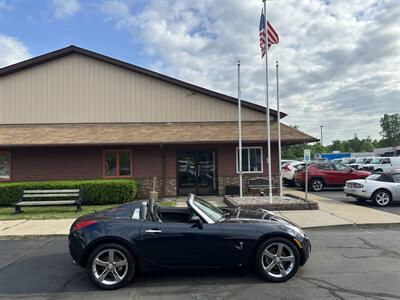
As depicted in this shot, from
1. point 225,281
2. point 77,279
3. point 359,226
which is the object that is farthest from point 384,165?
point 77,279

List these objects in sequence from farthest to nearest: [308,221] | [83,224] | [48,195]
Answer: [48,195] → [308,221] → [83,224]

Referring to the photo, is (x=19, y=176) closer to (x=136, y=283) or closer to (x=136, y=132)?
(x=136, y=132)

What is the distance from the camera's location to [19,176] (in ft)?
51.1

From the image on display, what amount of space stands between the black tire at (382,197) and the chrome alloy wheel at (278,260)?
9642 mm

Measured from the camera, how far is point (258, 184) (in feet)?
51.5

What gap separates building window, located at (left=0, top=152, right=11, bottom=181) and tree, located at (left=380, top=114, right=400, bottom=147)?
106580 mm

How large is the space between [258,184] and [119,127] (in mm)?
7522

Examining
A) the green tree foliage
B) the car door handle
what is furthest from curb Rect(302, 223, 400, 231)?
the green tree foliage

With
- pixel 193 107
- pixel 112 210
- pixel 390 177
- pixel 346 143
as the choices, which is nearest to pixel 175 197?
pixel 193 107

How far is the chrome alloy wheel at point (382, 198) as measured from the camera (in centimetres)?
1297

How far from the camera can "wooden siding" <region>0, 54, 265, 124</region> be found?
17438 millimetres

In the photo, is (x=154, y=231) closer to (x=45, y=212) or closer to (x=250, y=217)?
(x=250, y=217)

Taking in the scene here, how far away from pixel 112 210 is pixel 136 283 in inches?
47.7

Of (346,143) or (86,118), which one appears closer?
(86,118)
